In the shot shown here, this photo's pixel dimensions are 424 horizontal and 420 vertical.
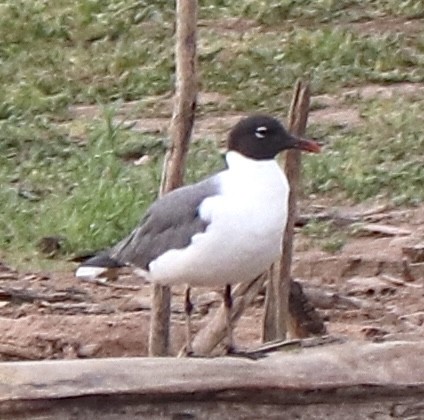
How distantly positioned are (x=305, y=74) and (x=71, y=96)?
5.05ft

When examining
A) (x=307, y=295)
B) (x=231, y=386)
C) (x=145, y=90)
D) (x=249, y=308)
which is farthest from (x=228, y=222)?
(x=145, y=90)

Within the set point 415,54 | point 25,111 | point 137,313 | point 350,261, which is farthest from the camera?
point 415,54

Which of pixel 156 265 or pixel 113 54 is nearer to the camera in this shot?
pixel 156 265

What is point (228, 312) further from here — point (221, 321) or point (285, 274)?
point (285, 274)

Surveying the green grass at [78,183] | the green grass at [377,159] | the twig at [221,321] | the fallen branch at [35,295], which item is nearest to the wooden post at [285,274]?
the twig at [221,321]

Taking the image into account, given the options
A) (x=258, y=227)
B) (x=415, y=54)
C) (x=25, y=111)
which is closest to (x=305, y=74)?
(x=415, y=54)

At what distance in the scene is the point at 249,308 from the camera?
22.5ft

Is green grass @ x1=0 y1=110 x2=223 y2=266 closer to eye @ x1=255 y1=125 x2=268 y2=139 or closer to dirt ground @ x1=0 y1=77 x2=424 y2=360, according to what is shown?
dirt ground @ x1=0 y1=77 x2=424 y2=360

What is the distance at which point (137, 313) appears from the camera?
21.9ft

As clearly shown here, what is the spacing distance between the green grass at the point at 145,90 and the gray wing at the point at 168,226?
108 inches

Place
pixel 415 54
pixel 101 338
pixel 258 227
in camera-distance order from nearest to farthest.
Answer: pixel 258 227
pixel 101 338
pixel 415 54

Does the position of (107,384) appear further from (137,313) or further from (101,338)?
(137,313)

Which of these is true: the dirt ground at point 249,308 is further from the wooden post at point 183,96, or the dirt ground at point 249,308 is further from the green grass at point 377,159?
the wooden post at point 183,96

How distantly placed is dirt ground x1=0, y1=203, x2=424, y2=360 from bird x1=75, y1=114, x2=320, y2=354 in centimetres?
101
